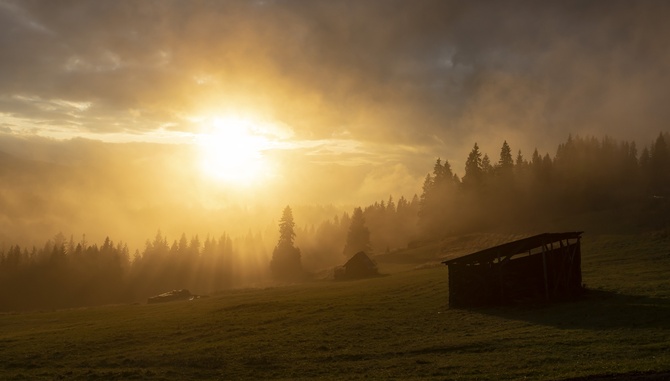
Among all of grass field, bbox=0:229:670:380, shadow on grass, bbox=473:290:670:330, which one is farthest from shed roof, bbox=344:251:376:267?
shadow on grass, bbox=473:290:670:330

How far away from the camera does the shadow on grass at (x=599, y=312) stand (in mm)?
30502

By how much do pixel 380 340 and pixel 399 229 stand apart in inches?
5843

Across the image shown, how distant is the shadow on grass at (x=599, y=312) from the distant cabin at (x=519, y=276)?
1902 millimetres

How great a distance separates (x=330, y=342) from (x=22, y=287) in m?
139

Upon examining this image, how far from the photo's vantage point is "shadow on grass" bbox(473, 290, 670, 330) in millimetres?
30502

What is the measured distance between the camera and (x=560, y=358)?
81.1 feet

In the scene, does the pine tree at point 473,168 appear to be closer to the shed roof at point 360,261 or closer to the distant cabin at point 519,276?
the shed roof at point 360,261

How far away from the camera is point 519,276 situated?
1738 inches

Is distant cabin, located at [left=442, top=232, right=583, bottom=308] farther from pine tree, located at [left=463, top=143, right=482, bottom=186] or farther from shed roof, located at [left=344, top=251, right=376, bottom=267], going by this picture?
pine tree, located at [left=463, top=143, right=482, bottom=186]

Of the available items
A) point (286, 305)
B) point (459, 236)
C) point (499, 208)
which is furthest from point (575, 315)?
point (499, 208)

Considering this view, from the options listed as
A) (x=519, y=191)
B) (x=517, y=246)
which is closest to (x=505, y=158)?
(x=519, y=191)

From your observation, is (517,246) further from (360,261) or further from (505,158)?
(505,158)

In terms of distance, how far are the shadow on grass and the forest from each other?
71.2 metres

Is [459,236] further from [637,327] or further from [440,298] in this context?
[637,327]
